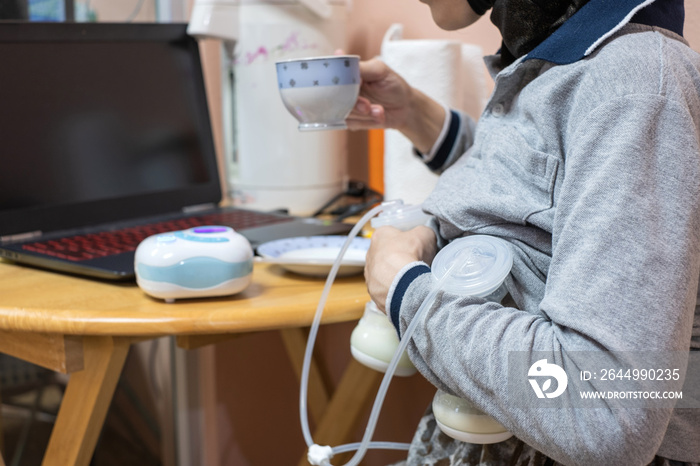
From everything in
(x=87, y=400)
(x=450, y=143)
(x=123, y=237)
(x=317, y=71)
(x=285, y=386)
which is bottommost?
(x=285, y=386)

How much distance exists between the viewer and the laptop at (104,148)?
956mm

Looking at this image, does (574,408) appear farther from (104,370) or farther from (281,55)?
(281,55)

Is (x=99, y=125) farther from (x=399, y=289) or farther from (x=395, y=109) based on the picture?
(x=399, y=289)

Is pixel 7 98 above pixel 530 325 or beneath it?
above

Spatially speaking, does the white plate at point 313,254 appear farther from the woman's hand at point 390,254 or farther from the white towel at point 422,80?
the white towel at point 422,80

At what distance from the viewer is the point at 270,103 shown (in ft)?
4.13

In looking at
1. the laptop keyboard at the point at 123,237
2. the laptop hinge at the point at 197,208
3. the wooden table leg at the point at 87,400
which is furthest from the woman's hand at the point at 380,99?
the wooden table leg at the point at 87,400

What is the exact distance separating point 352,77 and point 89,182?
0.48 m

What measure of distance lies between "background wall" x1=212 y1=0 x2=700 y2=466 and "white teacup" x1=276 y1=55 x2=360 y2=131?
567mm

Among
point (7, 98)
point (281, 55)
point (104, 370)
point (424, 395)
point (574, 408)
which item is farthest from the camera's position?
point (424, 395)

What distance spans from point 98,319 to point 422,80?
669 mm

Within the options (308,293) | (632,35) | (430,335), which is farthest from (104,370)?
(632,35)

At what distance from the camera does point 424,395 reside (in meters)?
1.35

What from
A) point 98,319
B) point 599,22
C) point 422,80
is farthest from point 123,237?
point 599,22
